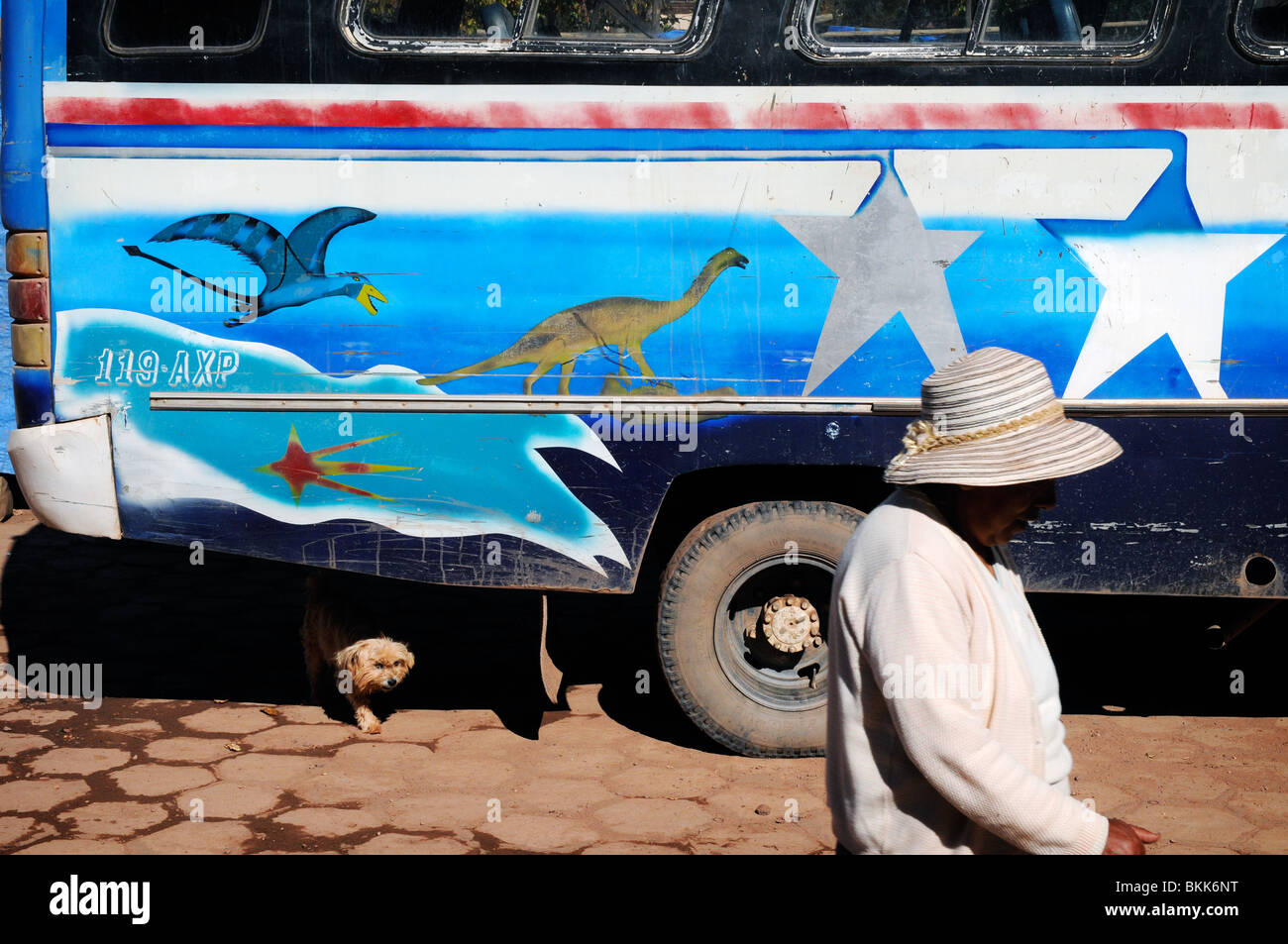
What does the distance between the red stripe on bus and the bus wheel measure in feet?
4.33

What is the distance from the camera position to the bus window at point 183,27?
4008mm

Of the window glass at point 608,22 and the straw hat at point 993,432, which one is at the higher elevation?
the window glass at point 608,22

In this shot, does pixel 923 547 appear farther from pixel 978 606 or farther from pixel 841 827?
pixel 841 827

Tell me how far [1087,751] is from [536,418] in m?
2.46

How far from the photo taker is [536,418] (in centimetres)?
402

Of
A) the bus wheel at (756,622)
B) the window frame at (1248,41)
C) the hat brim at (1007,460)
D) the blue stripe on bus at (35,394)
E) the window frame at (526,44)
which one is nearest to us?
Answer: the hat brim at (1007,460)

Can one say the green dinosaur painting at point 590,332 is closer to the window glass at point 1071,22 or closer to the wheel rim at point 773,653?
the wheel rim at point 773,653

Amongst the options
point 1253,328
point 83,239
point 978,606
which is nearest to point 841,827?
point 978,606

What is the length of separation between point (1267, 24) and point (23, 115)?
4.10 meters

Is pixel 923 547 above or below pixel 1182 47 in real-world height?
below

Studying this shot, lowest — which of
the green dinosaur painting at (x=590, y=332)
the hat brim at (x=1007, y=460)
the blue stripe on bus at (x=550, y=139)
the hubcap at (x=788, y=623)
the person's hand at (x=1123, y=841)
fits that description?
the hubcap at (x=788, y=623)

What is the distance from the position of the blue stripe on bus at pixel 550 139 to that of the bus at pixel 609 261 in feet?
0.03

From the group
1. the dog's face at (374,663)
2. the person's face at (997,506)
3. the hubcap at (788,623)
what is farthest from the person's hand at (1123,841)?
the dog's face at (374,663)

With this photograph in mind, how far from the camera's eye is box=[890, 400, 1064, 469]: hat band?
6.25 ft
